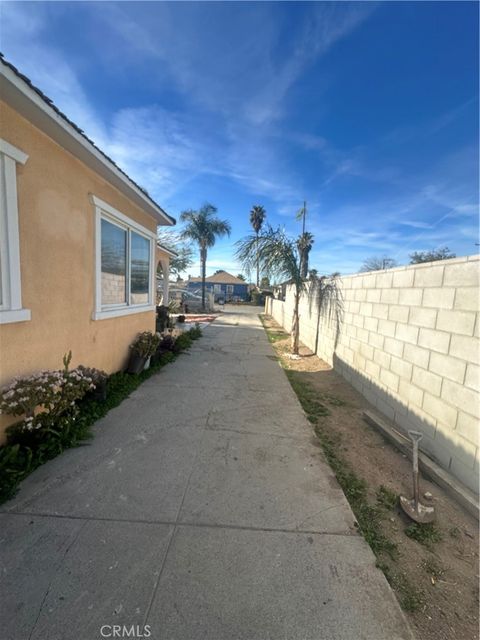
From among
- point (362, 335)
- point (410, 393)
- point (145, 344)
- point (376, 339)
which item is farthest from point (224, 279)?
point (410, 393)

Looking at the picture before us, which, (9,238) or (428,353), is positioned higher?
(9,238)

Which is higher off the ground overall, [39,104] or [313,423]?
[39,104]

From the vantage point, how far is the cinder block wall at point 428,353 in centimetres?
254

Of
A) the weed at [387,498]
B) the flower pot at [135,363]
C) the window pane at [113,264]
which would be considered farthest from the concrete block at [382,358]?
the window pane at [113,264]

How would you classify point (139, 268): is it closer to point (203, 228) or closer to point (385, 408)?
point (385, 408)

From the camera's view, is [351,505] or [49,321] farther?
[49,321]

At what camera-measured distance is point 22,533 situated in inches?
72.7

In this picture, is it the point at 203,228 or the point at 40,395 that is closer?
the point at 40,395

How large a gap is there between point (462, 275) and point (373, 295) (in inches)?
76.0

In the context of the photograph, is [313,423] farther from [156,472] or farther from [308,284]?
[308,284]

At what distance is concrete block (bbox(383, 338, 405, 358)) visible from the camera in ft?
12.3

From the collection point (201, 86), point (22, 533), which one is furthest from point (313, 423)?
point (201, 86)

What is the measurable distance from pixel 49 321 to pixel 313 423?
371cm

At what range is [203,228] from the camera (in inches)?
878
